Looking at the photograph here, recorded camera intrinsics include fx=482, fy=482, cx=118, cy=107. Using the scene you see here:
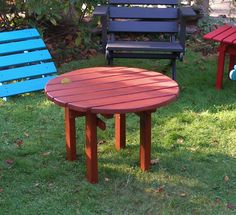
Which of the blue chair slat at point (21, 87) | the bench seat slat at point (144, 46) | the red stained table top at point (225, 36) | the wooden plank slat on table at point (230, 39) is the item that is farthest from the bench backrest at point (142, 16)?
the blue chair slat at point (21, 87)

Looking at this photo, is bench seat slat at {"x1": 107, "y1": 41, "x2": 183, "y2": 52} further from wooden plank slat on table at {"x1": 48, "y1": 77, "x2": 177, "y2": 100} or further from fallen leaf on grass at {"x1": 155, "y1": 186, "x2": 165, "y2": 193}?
fallen leaf on grass at {"x1": 155, "y1": 186, "x2": 165, "y2": 193}

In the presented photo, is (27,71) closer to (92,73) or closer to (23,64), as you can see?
(23,64)

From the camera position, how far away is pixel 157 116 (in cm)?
446

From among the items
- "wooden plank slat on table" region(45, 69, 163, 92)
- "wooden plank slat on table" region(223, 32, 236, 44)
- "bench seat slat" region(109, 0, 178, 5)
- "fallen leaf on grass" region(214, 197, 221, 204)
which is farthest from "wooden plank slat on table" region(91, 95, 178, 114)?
"bench seat slat" region(109, 0, 178, 5)

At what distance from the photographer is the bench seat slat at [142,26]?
18.9 ft

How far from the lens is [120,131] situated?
376 cm

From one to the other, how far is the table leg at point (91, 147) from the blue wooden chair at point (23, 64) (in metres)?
Result: 1.94

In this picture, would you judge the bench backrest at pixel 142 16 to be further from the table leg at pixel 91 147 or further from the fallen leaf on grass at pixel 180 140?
the table leg at pixel 91 147

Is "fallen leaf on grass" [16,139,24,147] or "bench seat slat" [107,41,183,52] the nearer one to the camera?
"fallen leaf on grass" [16,139,24,147]

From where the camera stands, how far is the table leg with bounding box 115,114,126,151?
372 centimetres

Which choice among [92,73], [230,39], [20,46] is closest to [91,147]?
[92,73]

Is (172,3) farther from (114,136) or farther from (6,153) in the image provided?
(6,153)

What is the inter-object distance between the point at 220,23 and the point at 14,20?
3.21m

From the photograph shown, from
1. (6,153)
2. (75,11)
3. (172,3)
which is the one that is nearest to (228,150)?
(6,153)
